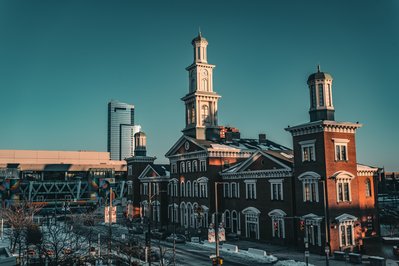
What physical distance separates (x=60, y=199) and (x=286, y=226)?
346 feet

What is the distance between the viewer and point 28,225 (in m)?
49.5

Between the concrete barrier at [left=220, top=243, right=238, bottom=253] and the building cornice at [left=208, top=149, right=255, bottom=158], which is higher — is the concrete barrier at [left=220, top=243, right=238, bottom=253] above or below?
below

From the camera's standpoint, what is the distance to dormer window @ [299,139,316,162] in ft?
158

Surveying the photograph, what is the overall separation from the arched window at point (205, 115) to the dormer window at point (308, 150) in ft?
95.5

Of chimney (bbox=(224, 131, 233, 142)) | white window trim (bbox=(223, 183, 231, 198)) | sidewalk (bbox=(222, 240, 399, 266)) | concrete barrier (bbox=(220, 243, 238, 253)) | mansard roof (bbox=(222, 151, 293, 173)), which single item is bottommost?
sidewalk (bbox=(222, 240, 399, 266))

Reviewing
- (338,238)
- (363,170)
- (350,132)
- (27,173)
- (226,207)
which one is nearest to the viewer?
(338,238)

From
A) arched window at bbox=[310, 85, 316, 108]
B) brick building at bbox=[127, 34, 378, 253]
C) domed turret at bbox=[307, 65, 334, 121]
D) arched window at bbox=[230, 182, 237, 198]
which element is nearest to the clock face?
brick building at bbox=[127, 34, 378, 253]

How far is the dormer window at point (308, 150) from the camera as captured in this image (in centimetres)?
4819

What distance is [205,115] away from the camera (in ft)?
253

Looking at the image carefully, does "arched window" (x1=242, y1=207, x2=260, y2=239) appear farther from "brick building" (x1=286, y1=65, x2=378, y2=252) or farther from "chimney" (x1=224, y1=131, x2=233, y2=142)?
"chimney" (x1=224, y1=131, x2=233, y2=142)

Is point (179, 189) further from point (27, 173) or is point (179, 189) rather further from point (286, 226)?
point (27, 173)

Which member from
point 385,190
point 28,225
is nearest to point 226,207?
point 28,225

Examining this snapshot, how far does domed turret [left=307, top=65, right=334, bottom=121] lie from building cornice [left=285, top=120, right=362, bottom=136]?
3.86ft

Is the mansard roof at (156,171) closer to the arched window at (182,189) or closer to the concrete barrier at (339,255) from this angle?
the arched window at (182,189)
